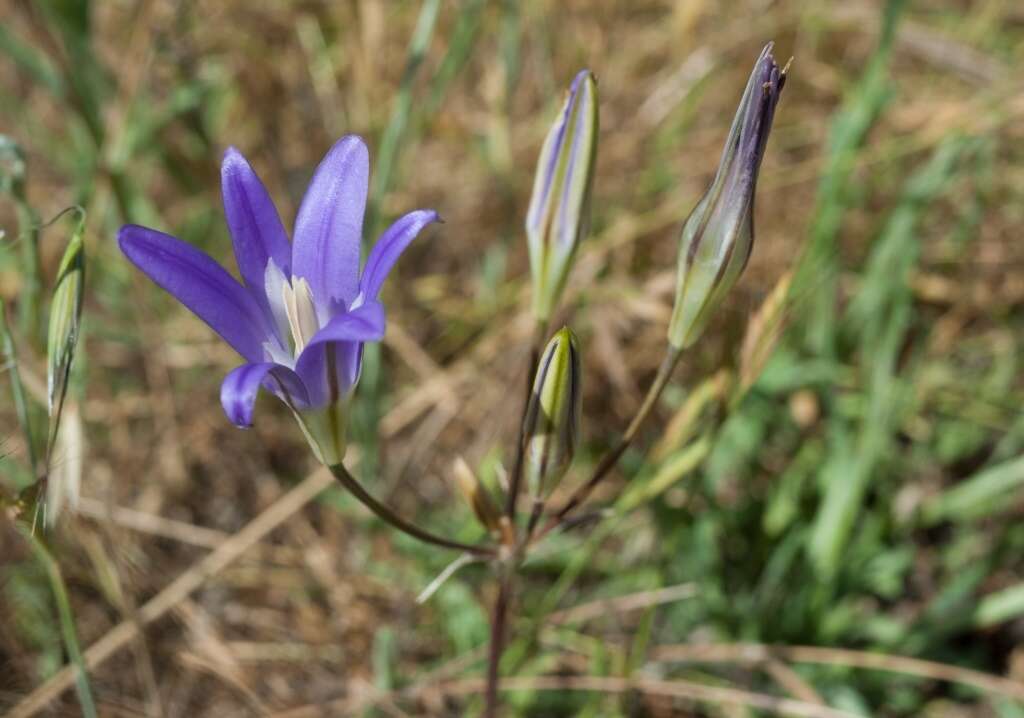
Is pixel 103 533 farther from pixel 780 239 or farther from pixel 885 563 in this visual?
pixel 780 239

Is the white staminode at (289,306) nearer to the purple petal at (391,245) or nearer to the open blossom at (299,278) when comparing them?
the open blossom at (299,278)

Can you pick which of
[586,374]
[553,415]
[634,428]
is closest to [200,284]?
[553,415]

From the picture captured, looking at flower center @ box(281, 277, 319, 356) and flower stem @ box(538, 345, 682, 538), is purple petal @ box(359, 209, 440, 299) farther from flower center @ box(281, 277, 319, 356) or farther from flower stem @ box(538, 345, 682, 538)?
flower stem @ box(538, 345, 682, 538)

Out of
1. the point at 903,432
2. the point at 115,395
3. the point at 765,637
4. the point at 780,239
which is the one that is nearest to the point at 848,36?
the point at 780,239

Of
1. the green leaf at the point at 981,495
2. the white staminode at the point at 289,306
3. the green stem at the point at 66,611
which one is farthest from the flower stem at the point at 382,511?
the green leaf at the point at 981,495

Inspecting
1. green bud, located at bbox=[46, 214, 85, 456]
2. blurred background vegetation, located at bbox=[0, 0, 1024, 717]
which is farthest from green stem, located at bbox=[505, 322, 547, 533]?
green bud, located at bbox=[46, 214, 85, 456]
